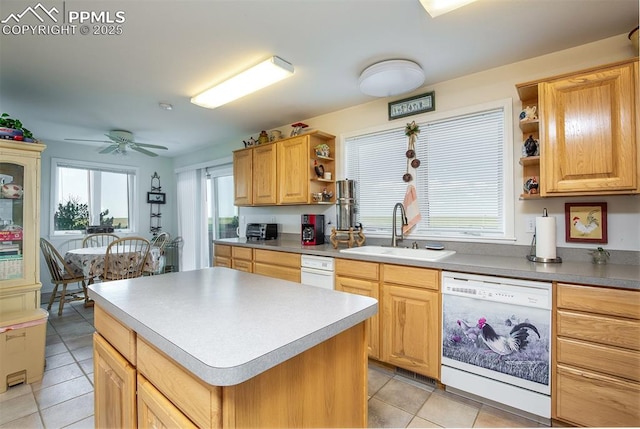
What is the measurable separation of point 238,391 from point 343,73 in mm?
2385

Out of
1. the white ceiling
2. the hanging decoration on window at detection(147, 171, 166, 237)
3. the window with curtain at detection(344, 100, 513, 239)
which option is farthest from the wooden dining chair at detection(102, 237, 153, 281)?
the window with curtain at detection(344, 100, 513, 239)

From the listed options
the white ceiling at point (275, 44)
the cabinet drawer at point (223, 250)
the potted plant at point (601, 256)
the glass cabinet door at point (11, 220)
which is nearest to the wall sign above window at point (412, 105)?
the white ceiling at point (275, 44)

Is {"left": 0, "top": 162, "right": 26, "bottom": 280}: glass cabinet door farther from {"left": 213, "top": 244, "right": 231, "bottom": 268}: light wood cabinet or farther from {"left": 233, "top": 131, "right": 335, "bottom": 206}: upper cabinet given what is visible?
{"left": 233, "top": 131, "right": 335, "bottom": 206}: upper cabinet

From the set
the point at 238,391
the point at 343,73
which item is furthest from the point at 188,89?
the point at 238,391

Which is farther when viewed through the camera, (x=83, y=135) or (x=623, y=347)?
(x=83, y=135)

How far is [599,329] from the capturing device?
149 cm

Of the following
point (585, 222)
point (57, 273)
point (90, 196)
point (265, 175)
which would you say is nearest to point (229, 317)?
point (585, 222)

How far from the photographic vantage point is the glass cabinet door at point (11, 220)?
221cm

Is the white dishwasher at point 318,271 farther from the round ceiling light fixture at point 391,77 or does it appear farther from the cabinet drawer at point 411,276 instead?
the round ceiling light fixture at point 391,77

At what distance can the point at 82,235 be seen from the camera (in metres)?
4.74

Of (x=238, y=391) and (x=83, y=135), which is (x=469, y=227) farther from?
(x=83, y=135)

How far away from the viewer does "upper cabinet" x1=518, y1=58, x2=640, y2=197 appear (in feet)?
5.38

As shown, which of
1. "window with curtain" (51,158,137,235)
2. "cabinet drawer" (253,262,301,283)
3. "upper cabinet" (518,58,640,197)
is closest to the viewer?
"upper cabinet" (518,58,640,197)

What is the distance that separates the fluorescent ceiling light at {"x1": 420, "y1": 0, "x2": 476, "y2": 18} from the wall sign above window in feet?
3.68
